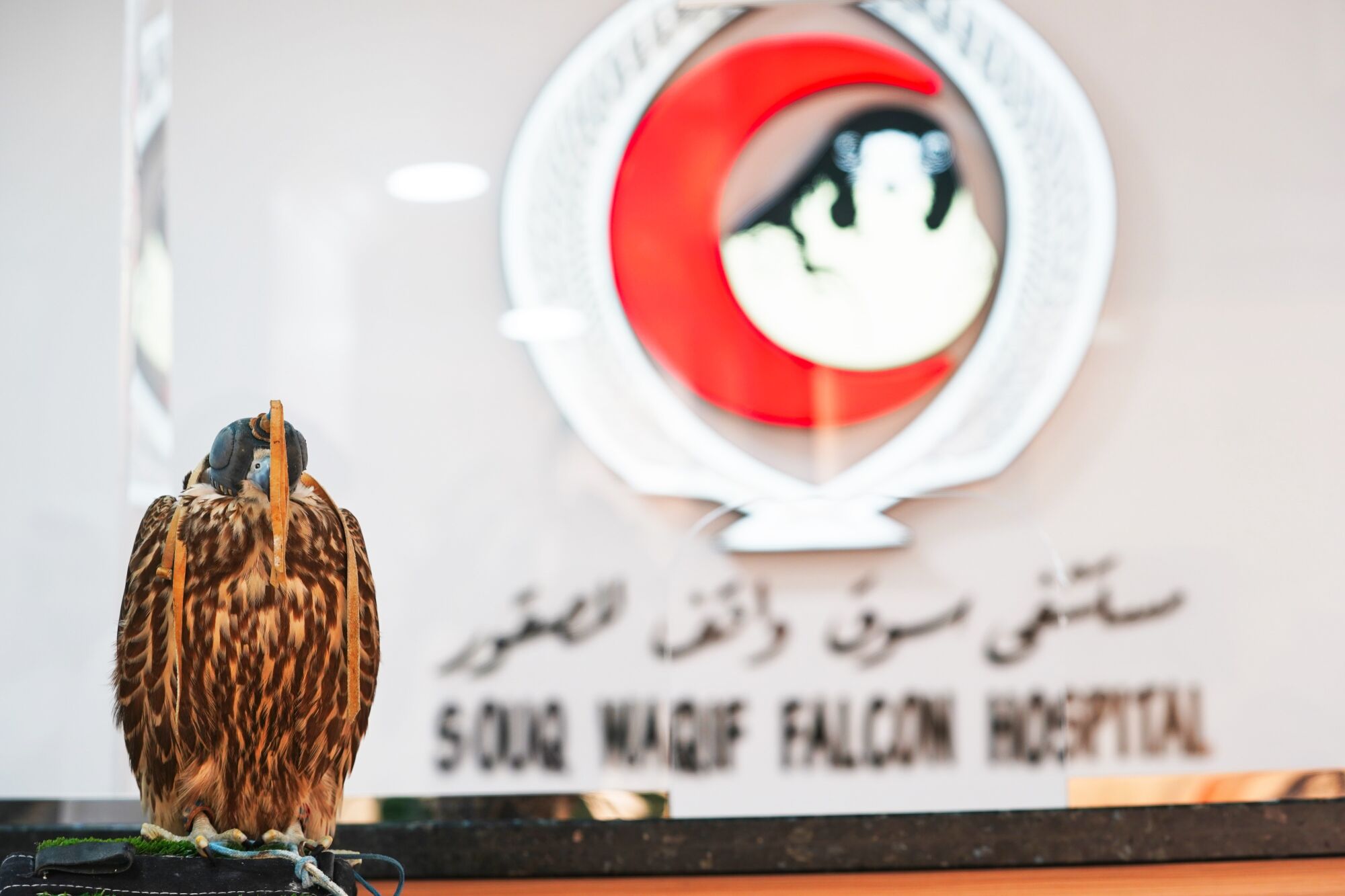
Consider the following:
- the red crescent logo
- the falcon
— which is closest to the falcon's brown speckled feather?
the falcon

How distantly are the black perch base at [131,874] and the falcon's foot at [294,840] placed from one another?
0.06m

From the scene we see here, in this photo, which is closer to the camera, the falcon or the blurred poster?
the falcon

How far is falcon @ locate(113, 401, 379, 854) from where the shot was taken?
2.99 ft

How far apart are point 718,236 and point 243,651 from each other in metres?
0.86

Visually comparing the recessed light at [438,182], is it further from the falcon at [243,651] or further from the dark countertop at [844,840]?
the dark countertop at [844,840]

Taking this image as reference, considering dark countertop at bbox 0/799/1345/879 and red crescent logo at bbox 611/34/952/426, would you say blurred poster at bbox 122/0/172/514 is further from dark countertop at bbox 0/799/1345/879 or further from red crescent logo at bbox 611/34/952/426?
red crescent logo at bbox 611/34/952/426

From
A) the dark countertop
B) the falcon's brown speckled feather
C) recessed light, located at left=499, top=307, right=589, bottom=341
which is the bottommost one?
the dark countertop

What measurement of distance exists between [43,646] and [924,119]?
4.63 feet

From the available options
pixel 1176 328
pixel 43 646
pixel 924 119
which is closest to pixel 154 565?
pixel 43 646

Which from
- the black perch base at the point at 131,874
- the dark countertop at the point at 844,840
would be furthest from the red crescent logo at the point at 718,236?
the black perch base at the point at 131,874

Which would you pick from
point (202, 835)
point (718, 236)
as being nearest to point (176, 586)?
point (202, 835)

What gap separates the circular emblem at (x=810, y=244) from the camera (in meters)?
1.45

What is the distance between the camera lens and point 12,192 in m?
1.50

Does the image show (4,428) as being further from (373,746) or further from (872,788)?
(872,788)
